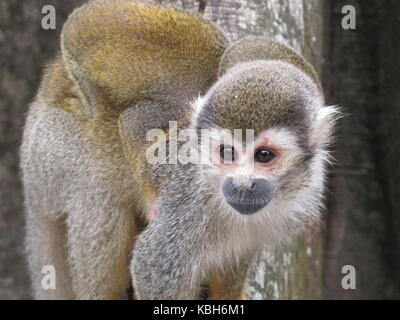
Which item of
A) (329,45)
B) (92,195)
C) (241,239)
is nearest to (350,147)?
(329,45)

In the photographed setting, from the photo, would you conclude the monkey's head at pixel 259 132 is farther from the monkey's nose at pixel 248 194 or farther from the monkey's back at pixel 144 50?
the monkey's back at pixel 144 50

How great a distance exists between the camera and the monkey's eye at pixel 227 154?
369 cm

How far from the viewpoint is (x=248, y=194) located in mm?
3645

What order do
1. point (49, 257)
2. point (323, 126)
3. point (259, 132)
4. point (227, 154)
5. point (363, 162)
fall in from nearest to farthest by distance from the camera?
point (259, 132), point (227, 154), point (323, 126), point (49, 257), point (363, 162)

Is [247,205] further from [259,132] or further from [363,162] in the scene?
[363,162]

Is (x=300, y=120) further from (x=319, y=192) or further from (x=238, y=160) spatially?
(x=319, y=192)

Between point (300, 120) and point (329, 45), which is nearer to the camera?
point (300, 120)

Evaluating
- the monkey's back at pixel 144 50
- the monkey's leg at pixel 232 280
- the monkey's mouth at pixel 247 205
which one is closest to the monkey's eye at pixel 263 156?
the monkey's mouth at pixel 247 205

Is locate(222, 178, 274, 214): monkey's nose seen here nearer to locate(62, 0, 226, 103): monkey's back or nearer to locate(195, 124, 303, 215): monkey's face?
locate(195, 124, 303, 215): monkey's face

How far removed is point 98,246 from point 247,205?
131 cm

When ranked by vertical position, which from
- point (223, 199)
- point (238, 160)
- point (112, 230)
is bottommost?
point (112, 230)

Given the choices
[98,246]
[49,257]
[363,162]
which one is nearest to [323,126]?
[98,246]

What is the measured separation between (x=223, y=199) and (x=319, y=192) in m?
0.79

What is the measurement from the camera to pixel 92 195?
4.48 meters
